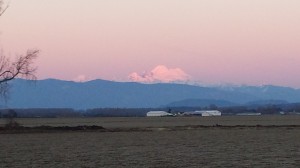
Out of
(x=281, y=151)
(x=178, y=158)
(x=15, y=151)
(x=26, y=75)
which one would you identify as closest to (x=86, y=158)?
(x=178, y=158)

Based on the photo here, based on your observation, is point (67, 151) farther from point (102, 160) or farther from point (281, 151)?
point (281, 151)

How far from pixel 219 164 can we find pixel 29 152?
Answer: 14.9 meters

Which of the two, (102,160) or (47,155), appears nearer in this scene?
(102,160)

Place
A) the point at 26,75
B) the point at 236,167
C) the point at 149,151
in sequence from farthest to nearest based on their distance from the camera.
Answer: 1. the point at 26,75
2. the point at 149,151
3. the point at 236,167

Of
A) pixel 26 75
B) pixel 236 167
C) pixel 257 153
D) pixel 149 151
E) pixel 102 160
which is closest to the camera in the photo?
pixel 236 167

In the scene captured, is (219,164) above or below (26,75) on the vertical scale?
below

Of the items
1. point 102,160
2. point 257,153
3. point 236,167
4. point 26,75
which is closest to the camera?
point 236,167

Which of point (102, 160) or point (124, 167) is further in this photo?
point (102, 160)

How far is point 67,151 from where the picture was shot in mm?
41594

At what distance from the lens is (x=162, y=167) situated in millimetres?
29609

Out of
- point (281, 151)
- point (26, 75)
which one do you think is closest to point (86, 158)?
point (281, 151)

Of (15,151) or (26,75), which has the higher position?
(26,75)

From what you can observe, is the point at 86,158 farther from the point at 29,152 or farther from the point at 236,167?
the point at 236,167

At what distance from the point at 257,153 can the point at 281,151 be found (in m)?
2.12
